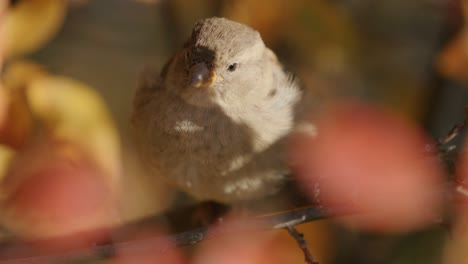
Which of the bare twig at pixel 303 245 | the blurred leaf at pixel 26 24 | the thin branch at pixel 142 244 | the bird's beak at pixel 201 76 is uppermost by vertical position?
the blurred leaf at pixel 26 24

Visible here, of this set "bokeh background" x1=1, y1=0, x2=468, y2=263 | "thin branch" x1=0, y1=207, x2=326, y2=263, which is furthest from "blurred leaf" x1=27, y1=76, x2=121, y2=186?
"thin branch" x1=0, y1=207, x2=326, y2=263

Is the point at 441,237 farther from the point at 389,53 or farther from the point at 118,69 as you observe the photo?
the point at 118,69

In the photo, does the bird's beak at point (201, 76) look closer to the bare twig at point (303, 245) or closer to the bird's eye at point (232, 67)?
the bird's eye at point (232, 67)

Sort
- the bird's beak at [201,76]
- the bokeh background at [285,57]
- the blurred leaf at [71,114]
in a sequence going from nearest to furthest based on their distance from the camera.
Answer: the bird's beak at [201,76]
the blurred leaf at [71,114]
the bokeh background at [285,57]

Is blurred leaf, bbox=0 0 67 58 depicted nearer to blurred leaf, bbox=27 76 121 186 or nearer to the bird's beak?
blurred leaf, bbox=27 76 121 186

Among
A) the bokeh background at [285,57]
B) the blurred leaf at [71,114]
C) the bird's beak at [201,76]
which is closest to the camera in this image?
the bird's beak at [201,76]

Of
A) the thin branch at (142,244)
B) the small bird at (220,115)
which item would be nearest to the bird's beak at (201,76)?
the small bird at (220,115)

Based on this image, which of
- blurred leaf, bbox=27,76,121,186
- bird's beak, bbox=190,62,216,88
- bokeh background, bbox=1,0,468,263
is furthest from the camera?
bokeh background, bbox=1,0,468,263

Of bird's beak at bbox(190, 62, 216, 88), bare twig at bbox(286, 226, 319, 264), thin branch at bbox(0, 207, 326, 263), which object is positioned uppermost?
bird's beak at bbox(190, 62, 216, 88)
